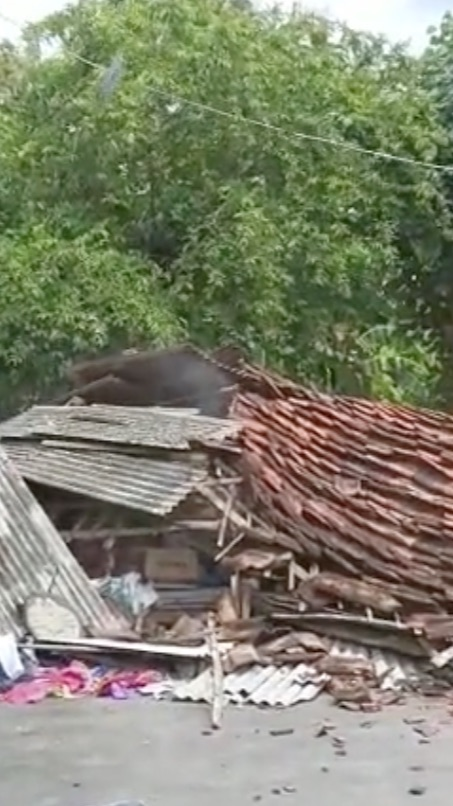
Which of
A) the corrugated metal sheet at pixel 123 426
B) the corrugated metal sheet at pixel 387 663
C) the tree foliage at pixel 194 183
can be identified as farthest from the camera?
the tree foliage at pixel 194 183

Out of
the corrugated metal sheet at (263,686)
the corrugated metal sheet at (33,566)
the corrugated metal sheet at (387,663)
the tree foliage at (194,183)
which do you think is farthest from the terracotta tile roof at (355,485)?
the tree foliage at (194,183)

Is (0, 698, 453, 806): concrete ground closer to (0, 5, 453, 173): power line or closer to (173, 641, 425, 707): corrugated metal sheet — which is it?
(173, 641, 425, 707): corrugated metal sheet

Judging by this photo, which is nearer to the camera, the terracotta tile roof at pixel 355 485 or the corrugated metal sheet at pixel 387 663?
the corrugated metal sheet at pixel 387 663

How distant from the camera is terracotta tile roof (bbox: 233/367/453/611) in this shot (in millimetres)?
8391

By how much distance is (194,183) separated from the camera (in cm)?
1280

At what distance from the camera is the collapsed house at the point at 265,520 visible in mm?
7742

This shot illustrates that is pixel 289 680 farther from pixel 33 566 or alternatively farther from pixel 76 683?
pixel 33 566

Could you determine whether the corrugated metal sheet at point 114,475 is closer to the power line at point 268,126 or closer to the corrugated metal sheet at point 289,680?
the corrugated metal sheet at point 289,680

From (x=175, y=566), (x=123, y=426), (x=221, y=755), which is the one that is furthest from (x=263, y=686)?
(x=123, y=426)

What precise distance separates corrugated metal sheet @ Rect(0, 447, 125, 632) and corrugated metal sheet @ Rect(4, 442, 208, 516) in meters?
0.32

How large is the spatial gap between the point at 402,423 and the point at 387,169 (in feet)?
15.7

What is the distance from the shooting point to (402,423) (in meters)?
9.41

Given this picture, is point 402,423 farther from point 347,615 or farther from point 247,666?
point 247,666

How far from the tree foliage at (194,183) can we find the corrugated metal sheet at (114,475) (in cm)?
210
